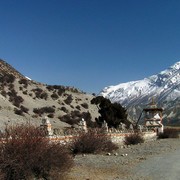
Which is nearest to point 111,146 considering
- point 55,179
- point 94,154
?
point 94,154

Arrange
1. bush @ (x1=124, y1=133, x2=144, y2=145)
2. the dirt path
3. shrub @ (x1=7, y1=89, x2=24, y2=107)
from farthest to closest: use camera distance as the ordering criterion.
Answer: shrub @ (x1=7, y1=89, x2=24, y2=107) → bush @ (x1=124, y1=133, x2=144, y2=145) → the dirt path

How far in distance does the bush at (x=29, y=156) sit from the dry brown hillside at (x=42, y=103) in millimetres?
32330

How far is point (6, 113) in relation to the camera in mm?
49656

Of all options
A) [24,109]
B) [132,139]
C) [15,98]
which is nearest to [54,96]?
[15,98]

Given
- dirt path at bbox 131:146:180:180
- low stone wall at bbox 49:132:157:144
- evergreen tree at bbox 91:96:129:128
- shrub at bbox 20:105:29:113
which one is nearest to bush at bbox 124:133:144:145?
low stone wall at bbox 49:132:157:144

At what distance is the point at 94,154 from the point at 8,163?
11.6m

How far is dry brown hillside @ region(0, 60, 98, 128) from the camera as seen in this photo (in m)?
53.6

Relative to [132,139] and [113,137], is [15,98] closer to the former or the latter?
[132,139]

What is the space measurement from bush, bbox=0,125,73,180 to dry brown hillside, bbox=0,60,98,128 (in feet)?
106

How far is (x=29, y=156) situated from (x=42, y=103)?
53.2 meters

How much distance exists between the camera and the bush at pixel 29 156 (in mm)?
12766

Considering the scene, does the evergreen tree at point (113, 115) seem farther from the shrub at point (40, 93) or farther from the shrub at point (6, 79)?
the shrub at point (6, 79)

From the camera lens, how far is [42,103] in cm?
6606

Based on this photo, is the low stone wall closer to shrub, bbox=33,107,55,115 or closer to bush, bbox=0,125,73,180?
bush, bbox=0,125,73,180
